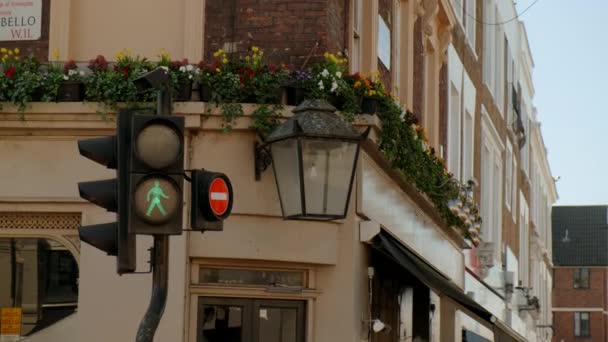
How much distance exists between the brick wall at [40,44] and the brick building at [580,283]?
72.5 m

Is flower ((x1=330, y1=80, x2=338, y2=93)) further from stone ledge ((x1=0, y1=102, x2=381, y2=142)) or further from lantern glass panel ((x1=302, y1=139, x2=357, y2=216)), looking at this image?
lantern glass panel ((x1=302, y1=139, x2=357, y2=216))

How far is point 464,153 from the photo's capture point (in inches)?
1007

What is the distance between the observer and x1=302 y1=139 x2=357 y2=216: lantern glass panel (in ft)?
42.3

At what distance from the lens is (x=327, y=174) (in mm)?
12992

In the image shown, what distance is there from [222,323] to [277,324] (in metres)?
0.58

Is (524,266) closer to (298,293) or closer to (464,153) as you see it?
(464,153)

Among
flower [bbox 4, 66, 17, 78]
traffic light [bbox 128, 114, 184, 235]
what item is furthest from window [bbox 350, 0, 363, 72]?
traffic light [bbox 128, 114, 184, 235]

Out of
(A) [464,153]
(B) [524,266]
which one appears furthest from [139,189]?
(B) [524,266]

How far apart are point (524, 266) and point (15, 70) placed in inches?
1140

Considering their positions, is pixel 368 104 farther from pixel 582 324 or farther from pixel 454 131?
pixel 582 324

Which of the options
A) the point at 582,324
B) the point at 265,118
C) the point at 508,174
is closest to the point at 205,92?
the point at 265,118

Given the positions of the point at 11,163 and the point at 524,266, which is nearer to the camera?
the point at 11,163

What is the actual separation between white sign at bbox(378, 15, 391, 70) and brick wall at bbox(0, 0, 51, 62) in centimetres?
442

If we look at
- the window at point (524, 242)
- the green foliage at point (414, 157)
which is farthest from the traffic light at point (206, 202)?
the window at point (524, 242)
